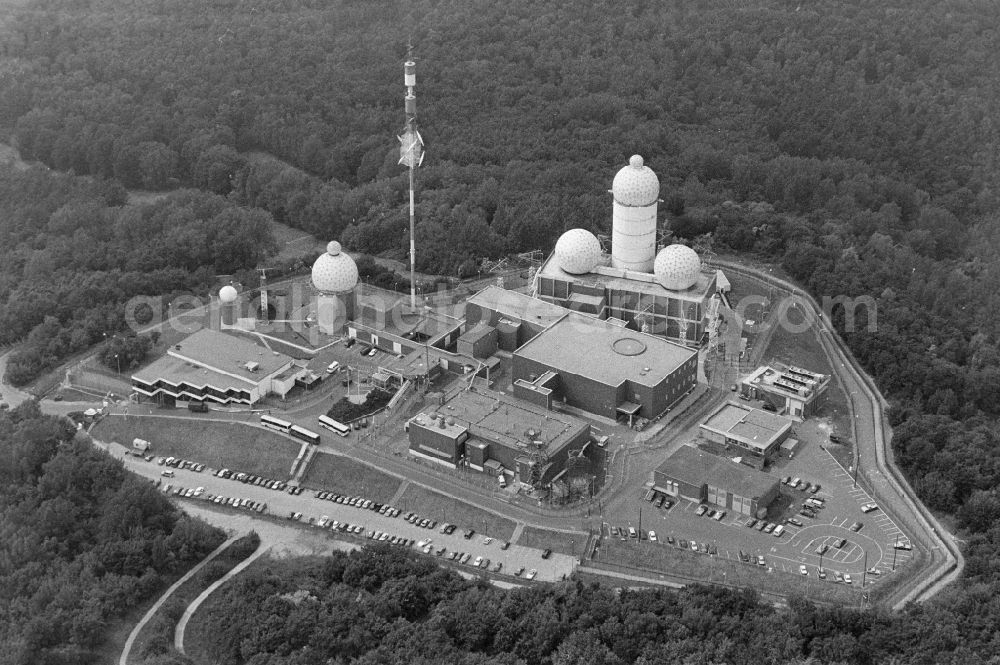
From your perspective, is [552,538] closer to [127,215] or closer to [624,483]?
[624,483]

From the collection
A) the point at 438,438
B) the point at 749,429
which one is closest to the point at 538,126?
the point at 749,429

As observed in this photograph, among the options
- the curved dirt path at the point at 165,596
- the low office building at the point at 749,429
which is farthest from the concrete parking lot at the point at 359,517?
the low office building at the point at 749,429

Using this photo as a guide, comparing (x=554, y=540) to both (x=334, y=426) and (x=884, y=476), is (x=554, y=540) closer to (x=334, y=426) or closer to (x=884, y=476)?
(x=334, y=426)

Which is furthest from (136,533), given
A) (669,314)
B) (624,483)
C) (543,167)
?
(543,167)

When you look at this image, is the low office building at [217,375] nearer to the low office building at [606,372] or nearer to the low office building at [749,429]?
the low office building at [606,372]

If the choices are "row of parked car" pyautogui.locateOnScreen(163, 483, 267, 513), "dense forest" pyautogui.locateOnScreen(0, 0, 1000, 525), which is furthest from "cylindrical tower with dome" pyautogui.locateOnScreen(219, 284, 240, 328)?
"row of parked car" pyautogui.locateOnScreen(163, 483, 267, 513)

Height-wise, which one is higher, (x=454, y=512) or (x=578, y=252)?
(x=578, y=252)
